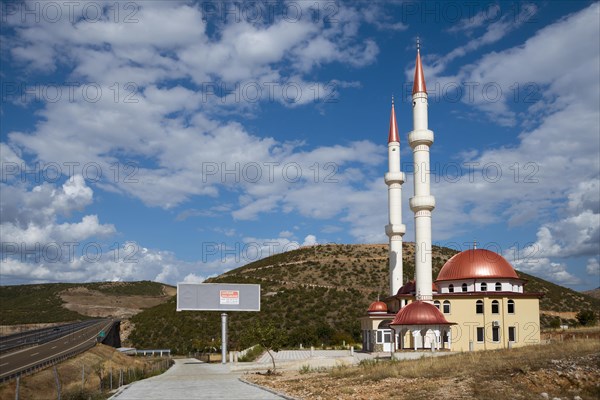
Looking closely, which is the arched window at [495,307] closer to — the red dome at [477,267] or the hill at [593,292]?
the red dome at [477,267]

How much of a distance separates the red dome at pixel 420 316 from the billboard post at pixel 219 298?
18919 mm

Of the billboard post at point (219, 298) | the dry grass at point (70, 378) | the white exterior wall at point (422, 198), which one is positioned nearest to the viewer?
the dry grass at point (70, 378)

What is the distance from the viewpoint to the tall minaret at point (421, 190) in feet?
172

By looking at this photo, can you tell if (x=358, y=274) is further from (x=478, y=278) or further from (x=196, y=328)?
(x=478, y=278)

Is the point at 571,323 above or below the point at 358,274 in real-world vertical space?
below

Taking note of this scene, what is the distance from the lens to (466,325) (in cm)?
5312

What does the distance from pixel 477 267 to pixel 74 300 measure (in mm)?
128642

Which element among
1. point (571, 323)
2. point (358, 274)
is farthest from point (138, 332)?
point (571, 323)

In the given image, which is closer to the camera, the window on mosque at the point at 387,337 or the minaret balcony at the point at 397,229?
the window on mosque at the point at 387,337

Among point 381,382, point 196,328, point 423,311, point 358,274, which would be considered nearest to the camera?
point 381,382

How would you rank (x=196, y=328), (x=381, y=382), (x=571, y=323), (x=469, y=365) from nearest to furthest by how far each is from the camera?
1. (x=381, y=382)
2. (x=469, y=365)
3. (x=571, y=323)
4. (x=196, y=328)

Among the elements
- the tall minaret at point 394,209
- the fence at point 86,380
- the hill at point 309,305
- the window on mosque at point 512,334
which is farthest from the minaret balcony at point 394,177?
the fence at point 86,380

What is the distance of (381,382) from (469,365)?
5.23m

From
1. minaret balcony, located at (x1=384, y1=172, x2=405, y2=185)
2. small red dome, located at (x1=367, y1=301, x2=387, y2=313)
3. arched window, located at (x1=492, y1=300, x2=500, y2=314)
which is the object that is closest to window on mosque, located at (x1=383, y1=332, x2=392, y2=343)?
small red dome, located at (x1=367, y1=301, x2=387, y2=313)
